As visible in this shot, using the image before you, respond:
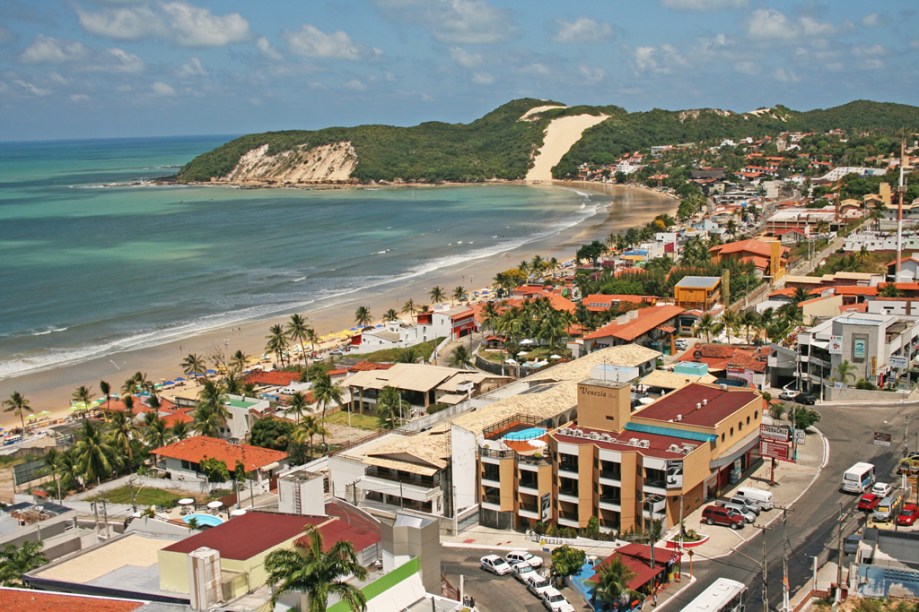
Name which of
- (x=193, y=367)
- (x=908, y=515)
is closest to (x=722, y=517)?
(x=908, y=515)

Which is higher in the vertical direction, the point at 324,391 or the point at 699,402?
the point at 699,402

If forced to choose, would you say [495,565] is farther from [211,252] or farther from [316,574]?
[211,252]

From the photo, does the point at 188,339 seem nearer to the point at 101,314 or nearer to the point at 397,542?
the point at 101,314

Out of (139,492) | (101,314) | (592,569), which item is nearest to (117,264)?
(101,314)

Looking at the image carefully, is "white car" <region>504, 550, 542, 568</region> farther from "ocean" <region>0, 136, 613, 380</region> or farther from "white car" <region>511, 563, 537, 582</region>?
"ocean" <region>0, 136, 613, 380</region>

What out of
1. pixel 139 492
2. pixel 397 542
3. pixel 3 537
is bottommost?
pixel 139 492

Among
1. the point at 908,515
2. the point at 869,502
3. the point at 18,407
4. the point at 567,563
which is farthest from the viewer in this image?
the point at 18,407
